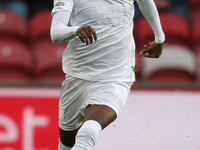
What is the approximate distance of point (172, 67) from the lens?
5.09 m

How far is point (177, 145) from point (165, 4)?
94.5 inches

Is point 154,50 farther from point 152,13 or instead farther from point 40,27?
point 40,27

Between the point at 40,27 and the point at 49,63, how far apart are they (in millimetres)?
606

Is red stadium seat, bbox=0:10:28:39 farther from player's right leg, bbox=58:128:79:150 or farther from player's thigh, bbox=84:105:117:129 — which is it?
player's thigh, bbox=84:105:117:129

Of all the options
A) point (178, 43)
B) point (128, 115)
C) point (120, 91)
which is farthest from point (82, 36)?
point (178, 43)

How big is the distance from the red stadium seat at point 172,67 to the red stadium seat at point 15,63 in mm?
1229

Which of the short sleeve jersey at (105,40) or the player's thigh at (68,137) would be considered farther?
the player's thigh at (68,137)

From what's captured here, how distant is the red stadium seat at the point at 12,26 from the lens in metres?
5.46

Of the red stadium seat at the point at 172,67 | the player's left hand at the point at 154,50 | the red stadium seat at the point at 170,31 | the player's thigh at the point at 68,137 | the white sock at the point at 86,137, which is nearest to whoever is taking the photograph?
the white sock at the point at 86,137

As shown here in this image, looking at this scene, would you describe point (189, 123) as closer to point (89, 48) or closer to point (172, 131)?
point (172, 131)

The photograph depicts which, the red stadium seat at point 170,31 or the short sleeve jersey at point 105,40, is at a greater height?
the short sleeve jersey at point 105,40

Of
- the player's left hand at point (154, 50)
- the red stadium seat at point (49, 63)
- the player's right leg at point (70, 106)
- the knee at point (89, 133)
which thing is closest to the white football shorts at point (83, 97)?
the player's right leg at point (70, 106)

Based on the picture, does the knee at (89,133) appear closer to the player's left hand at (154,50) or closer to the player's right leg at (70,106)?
the player's right leg at (70,106)

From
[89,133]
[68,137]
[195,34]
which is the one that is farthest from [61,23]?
[195,34]
